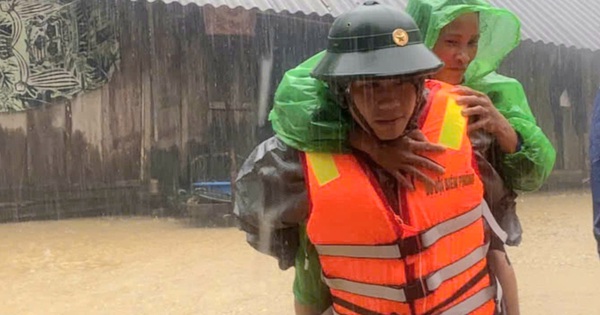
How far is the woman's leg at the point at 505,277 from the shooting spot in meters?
1.99

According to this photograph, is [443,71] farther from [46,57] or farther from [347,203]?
[46,57]

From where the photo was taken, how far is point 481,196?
1737 millimetres

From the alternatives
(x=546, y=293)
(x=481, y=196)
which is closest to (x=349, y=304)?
(x=481, y=196)

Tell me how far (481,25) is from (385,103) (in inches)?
29.7

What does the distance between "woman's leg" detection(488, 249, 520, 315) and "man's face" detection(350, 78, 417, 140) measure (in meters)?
0.55

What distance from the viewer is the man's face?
158 centimetres

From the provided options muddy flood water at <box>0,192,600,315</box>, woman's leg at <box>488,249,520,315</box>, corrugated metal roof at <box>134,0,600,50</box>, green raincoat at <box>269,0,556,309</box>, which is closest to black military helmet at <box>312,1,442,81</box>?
green raincoat at <box>269,0,556,309</box>

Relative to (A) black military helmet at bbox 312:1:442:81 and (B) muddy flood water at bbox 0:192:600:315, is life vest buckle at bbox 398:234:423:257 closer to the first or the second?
(A) black military helmet at bbox 312:1:442:81

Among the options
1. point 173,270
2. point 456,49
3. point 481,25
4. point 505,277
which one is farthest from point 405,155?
point 173,270

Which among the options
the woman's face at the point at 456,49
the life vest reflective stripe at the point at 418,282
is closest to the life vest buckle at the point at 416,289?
the life vest reflective stripe at the point at 418,282

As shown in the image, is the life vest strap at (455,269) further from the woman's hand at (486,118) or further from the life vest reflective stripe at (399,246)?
the woman's hand at (486,118)

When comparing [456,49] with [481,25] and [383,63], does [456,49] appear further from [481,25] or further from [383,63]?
[383,63]

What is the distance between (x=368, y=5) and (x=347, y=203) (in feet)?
1.44

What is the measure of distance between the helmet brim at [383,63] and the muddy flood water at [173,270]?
378 cm
